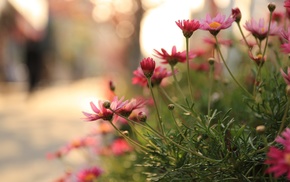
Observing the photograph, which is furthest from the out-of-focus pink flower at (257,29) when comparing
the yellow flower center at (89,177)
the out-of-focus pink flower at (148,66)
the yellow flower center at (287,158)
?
the yellow flower center at (89,177)

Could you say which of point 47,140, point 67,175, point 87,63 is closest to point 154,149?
point 67,175

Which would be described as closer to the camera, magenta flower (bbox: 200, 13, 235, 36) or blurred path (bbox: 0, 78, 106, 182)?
magenta flower (bbox: 200, 13, 235, 36)

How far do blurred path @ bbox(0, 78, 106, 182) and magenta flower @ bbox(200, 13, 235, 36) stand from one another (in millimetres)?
2954

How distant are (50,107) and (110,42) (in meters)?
10.8

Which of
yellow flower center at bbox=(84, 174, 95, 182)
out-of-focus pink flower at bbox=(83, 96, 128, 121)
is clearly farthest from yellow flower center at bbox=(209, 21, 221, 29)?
yellow flower center at bbox=(84, 174, 95, 182)

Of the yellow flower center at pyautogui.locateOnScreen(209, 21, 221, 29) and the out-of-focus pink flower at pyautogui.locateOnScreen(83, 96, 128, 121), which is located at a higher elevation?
the yellow flower center at pyautogui.locateOnScreen(209, 21, 221, 29)

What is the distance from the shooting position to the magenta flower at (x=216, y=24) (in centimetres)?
102

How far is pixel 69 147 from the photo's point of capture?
1824 millimetres

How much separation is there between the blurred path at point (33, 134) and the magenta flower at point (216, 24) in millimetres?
2954

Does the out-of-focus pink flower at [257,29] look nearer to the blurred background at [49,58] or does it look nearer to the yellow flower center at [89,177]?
the blurred background at [49,58]

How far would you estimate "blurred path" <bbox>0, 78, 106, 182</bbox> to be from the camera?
4445 millimetres

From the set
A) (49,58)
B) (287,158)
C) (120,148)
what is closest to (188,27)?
(287,158)

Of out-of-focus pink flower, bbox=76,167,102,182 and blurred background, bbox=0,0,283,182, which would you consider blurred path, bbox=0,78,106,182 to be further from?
out-of-focus pink flower, bbox=76,167,102,182

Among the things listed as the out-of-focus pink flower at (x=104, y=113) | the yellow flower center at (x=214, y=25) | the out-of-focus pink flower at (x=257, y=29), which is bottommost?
the out-of-focus pink flower at (x=104, y=113)
